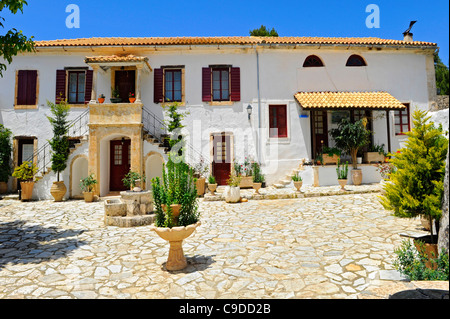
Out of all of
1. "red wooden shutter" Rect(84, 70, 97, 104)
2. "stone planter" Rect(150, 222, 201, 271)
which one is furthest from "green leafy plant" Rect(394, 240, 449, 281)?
"red wooden shutter" Rect(84, 70, 97, 104)

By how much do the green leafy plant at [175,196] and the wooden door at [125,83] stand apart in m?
10.3

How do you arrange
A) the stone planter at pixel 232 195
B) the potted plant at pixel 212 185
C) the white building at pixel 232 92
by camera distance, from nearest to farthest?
the stone planter at pixel 232 195
the potted plant at pixel 212 185
the white building at pixel 232 92

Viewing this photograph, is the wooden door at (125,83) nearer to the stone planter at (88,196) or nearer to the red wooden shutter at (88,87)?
the red wooden shutter at (88,87)

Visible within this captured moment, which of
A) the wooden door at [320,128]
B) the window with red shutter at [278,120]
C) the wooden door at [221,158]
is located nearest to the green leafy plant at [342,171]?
the wooden door at [320,128]

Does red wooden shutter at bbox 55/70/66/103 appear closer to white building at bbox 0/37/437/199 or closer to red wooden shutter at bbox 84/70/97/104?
white building at bbox 0/37/437/199

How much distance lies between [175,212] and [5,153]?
12.8m

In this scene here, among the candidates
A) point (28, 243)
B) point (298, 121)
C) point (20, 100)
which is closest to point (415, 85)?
point (298, 121)

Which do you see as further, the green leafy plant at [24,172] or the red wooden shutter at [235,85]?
the red wooden shutter at [235,85]

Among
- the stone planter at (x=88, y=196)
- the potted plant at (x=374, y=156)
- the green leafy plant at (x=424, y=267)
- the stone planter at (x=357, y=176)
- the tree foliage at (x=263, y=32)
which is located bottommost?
the green leafy plant at (x=424, y=267)

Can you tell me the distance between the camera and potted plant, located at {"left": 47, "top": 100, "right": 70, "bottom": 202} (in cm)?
1103

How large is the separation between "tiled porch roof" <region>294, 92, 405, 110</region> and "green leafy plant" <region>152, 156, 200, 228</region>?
9435mm

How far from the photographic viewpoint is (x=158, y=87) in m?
13.0

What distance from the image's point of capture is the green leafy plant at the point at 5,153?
12.0 m

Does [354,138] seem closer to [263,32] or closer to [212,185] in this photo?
[212,185]
